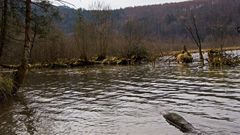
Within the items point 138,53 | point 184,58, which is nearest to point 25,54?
point 184,58

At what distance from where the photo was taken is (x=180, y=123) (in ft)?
35.1

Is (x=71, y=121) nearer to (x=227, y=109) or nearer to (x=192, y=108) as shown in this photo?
(x=192, y=108)

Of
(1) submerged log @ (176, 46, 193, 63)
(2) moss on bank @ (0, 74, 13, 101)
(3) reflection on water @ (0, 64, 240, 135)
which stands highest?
(1) submerged log @ (176, 46, 193, 63)

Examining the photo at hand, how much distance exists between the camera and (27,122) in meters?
12.5

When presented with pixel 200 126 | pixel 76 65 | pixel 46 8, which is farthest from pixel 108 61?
pixel 200 126

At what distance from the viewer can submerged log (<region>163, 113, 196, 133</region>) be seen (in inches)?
403

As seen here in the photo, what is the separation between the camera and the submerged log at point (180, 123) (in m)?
10.2

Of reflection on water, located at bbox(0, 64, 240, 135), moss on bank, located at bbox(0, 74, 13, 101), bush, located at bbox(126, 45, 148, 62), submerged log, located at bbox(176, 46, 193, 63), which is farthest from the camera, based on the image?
bush, located at bbox(126, 45, 148, 62)

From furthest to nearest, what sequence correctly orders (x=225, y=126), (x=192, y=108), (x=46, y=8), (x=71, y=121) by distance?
1. (x=46, y=8)
2. (x=192, y=108)
3. (x=71, y=121)
4. (x=225, y=126)

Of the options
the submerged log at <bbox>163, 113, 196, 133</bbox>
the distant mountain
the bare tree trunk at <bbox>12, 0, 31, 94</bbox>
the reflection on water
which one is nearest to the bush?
the reflection on water

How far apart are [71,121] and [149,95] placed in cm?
607

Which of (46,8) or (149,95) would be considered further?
(46,8)

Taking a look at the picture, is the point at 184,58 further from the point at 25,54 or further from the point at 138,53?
the point at 25,54

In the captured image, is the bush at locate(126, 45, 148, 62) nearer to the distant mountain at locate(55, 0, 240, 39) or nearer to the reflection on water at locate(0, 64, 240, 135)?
the reflection on water at locate(0, 64, 240, 135)
